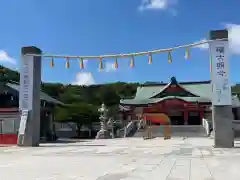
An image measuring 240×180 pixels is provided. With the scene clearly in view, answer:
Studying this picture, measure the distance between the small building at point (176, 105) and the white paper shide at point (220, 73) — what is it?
102ft

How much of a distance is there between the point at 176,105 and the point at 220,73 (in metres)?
31.9

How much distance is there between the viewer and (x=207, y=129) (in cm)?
3872

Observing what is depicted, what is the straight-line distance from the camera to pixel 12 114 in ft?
94.5

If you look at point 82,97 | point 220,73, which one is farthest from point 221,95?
point 82,97

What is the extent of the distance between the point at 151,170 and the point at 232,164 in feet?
10.6

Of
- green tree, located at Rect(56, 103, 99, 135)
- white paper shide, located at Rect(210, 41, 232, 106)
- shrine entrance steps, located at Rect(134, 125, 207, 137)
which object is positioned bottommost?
shrine entrance steps, located at Rect(134, 125, 207, 137)

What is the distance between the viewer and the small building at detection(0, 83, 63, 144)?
27047mm

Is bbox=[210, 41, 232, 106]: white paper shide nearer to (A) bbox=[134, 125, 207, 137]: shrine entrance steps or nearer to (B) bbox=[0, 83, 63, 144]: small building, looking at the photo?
(B) bbox=[0, 83, 63, 144]: small building

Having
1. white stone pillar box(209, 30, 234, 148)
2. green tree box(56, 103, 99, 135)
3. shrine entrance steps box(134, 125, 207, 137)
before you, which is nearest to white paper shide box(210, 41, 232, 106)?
white stone pillar box(209, 30, 234, 148)

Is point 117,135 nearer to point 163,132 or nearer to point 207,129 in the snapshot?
point 163,132

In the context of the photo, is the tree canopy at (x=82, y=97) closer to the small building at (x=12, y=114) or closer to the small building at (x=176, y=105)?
the small building at (x=176, y=105)

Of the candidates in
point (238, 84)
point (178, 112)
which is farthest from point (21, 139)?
point (238, 84)

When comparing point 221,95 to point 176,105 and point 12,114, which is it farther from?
point 176,105

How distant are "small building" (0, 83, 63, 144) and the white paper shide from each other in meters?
16.6
